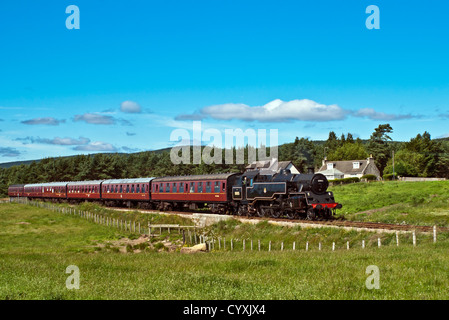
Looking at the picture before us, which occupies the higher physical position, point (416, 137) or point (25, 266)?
point (416, 137)

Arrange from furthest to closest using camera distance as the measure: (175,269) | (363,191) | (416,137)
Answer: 1. (416,137)
2. (363,191)
3. (175,269)

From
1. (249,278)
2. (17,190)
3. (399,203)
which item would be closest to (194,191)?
(399,203)

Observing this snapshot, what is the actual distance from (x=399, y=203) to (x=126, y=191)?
113 feet

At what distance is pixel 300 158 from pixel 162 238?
95.2 m

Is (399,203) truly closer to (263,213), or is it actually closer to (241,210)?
(263,213)

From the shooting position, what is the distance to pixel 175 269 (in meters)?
16.8

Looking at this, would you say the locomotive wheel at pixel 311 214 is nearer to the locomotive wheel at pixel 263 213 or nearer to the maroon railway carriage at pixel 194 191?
the locomotive wheel at pixel 263 213

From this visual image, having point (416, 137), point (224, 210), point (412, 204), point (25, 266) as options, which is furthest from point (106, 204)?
point (416, 137)

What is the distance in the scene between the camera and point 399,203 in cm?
4659

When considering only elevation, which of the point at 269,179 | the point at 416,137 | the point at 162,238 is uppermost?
the point at 416,137

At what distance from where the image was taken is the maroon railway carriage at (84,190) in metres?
69.4

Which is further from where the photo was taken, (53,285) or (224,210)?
(224,210)

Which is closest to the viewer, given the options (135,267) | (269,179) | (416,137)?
(135,267)
